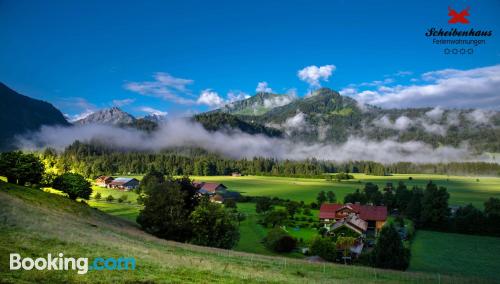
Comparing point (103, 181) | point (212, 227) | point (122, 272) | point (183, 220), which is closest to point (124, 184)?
point (103, 181)

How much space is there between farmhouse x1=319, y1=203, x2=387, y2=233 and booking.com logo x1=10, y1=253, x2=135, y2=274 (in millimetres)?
59426

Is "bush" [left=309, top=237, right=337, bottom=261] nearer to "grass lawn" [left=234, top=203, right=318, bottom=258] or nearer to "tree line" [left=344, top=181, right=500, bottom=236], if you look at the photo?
"grass lawn" [left=234, top=203, right=318, bottom=258]

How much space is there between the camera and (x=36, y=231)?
27.7 m

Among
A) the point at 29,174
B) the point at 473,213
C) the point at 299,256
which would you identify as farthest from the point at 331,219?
the point at 29,174

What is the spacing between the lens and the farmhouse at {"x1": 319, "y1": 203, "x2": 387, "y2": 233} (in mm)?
79500

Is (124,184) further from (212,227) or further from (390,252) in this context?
(390,252)

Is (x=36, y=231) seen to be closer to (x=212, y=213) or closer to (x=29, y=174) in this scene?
(x=212, y=213)

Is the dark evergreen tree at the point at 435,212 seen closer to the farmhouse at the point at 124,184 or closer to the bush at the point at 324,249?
the bush at the point at 324,249

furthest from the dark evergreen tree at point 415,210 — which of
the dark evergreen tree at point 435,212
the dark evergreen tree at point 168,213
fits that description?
the dark evergreen tree at point 168,213

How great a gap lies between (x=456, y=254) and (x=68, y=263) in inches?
2270

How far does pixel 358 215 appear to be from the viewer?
83312 mm

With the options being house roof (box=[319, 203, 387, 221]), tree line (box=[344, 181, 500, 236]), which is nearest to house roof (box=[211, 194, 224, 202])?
house roof (box=[319, 203, 387, 221])

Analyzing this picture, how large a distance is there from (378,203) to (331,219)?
2707 centimetres

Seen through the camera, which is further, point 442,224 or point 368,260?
point 442,224
